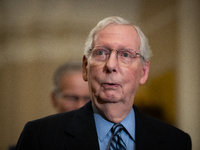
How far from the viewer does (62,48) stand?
5.60ft

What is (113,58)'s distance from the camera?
1.19 m

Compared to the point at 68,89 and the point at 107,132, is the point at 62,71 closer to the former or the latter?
the point at 68,89

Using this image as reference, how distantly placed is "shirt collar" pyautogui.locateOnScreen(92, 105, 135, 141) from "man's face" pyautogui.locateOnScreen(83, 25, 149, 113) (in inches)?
2.8

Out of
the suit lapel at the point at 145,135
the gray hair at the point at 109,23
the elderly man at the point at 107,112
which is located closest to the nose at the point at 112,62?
the elderly man at the point at 107,112

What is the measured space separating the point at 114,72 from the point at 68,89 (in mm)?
633

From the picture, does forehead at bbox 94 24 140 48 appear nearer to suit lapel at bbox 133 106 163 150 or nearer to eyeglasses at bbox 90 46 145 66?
eyeglasses at bbox 90 46 145 66

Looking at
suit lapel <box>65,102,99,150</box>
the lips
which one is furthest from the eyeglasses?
suit lapel <box>65,102,99,150</box>

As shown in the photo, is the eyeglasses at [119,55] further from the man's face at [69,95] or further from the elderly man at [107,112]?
the man's face at [69,95]

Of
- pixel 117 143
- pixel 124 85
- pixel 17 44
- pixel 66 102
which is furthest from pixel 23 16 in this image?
pixel 117 143

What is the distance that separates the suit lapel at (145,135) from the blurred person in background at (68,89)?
53 centimetres

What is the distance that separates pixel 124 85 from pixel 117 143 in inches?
13.9

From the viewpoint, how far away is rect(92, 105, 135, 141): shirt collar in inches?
48.6

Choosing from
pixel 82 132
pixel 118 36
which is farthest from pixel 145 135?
pixel 118 36

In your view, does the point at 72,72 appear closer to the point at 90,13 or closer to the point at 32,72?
the point at 32,72
